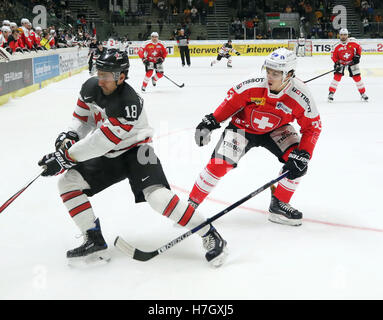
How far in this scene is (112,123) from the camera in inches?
94.6

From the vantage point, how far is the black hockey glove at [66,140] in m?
2.60

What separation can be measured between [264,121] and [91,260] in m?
1.40

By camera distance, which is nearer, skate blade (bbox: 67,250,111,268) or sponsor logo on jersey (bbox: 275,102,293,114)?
skate blade (bbox: 67,250,111,268)

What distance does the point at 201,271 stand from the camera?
2.51m

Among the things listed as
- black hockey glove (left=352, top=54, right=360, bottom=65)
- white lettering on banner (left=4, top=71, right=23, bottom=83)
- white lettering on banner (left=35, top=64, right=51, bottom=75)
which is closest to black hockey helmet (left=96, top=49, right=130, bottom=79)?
black hockey glove (left=352, top=54, right=360, bottom=65)

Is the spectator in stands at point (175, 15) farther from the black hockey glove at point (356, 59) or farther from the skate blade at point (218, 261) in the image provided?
the skate blade at point (218, 261)

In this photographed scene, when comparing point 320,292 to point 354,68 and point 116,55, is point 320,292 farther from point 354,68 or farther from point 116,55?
point 354,68

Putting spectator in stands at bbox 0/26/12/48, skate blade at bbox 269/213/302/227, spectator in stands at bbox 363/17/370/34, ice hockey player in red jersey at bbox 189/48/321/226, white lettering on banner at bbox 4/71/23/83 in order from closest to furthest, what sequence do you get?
ice hockey player in red jersey at bbox 189/48/321/226
skate blade at bbox 269/213/302/227
white lettering on banner at bbox 4/71/23/83
spectator in stands at bbox 0/26/12/48
spectator in stands at bbox 363/17/370/34

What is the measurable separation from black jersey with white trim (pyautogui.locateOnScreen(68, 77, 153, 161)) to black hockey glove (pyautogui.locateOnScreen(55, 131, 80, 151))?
6.6 inches

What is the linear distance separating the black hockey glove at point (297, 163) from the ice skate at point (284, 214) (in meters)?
0.35

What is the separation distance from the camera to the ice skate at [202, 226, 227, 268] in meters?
2.55

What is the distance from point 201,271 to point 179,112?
556 centimetres

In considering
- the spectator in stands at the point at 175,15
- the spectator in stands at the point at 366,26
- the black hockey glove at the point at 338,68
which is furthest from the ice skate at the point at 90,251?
the spectator in stands at the point at 175,15

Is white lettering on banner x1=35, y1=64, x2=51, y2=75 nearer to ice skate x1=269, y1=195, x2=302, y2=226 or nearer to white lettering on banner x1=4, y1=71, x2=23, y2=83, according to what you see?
white lettering on banner x1=4, y1=71, x2=23, y2=83
